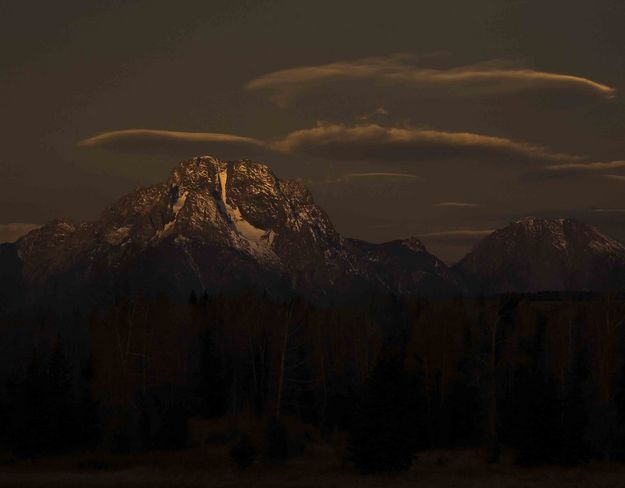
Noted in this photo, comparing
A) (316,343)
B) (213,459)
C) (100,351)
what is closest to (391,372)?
(213,459)

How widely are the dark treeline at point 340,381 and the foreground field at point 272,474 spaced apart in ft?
5.05

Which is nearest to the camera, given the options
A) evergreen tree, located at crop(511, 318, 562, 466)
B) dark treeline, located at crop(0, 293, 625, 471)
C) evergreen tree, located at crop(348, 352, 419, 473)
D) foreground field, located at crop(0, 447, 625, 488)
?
foreground field, located at crop(0, 447, 625, 488)

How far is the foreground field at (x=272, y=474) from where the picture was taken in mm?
52531

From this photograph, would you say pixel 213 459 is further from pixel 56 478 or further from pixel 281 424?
pixel 56 478

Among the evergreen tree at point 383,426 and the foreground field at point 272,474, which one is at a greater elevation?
the evergreen tree at point 383,426

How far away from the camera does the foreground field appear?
172 ft

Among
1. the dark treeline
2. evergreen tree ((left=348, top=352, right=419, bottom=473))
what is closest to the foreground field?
evergreen tree ((left=348, top=352, right=419, bottom=473))

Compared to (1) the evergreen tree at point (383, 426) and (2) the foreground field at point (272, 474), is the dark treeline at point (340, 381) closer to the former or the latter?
(1) the evergreen tree at point (383, 426)

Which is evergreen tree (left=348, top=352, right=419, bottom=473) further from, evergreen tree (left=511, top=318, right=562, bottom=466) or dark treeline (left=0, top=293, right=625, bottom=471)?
evergreen tree (left=511, top=318, right=562, bottom=466)

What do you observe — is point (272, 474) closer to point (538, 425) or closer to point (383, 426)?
point (383, 426)

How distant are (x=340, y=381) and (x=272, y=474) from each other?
36.2 m

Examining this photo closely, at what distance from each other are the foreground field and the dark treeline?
5.05 feet

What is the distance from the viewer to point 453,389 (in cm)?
7944

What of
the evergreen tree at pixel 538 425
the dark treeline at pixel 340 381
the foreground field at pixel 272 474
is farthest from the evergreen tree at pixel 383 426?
the evergreen tree at pixel 538 425
